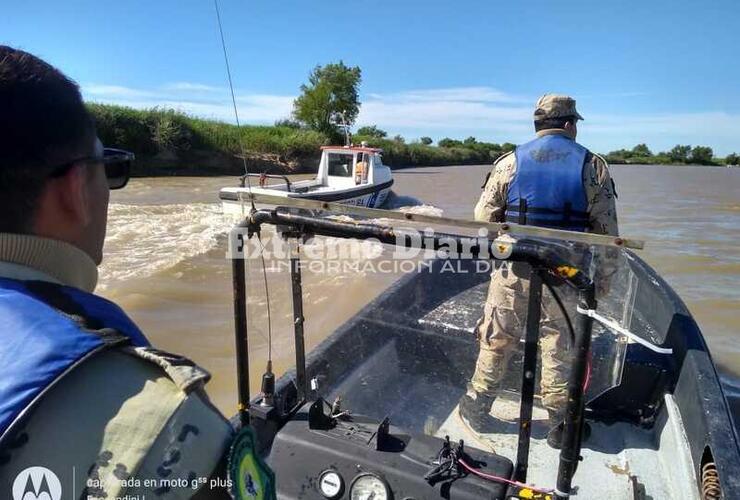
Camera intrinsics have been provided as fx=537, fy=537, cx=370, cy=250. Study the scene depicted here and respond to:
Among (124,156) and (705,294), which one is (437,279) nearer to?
(124,156)

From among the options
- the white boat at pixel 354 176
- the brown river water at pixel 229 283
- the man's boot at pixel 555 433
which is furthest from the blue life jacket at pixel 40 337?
the white boat at pixel 354 176

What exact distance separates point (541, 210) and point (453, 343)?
0.83 metres

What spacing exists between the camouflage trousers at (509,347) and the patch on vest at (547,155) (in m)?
0.64

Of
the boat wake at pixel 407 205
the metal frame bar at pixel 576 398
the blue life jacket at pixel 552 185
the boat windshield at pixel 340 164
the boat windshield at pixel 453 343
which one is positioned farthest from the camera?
the boat wake at pixel 407 205

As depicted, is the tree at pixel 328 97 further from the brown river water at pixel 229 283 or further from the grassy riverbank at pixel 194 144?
the brown river water at pixel 229 283

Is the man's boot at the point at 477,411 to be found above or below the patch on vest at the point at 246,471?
below

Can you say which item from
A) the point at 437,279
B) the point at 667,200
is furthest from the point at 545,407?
the point at 667,200

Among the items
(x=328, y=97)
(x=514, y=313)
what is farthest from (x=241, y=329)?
(x=328, y=97)

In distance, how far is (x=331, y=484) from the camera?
5.69ft

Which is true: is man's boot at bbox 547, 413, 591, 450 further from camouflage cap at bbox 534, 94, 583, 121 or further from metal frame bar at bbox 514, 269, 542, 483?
camouflage cap at bbox 534, 94, 583, 121

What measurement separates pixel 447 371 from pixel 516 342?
2.01 ft

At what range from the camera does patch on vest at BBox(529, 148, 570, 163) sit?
2699 mm

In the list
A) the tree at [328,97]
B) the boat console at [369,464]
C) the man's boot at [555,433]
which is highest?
the tree at [328,97]

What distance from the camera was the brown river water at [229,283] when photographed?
4766mm
